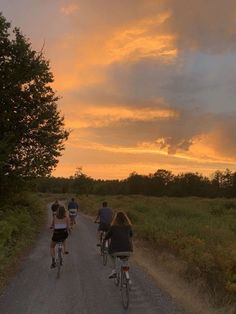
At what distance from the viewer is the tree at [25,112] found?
2894 cm

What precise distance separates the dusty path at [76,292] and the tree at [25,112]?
12030 mm

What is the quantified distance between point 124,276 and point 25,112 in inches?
809

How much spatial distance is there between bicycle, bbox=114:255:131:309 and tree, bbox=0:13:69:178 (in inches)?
651

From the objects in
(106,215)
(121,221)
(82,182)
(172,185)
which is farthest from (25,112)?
(172,185)

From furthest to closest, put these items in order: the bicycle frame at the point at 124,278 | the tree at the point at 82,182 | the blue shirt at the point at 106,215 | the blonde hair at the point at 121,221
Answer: the tree at the point at 82,182 → the blue shirt at the point at 106,215 → the blonde hair at the point at 121,221 → the bicycle frame at the point at 124,278

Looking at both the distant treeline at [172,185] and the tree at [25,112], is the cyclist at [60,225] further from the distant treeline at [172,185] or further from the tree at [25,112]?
the distant treeline at [172,185]

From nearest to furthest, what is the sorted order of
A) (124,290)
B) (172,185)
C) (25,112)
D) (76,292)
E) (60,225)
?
(124,290) → (76,292) → (60,225) → (25,112) → (172,185)

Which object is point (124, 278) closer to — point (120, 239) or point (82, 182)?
point (120, 239)

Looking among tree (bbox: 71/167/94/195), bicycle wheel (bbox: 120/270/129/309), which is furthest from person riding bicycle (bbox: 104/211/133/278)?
tree (bbox: 71/167/94/195)

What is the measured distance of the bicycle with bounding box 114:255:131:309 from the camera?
1081cm

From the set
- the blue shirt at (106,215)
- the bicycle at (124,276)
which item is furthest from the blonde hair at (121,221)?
the blue shirt at (106,215)

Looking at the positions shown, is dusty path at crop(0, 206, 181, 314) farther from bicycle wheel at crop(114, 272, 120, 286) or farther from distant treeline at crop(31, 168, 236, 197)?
distant treeline at crop(31, 168, 236, 197)

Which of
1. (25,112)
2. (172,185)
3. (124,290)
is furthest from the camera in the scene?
(172,185)

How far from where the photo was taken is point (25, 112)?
30.0 m
